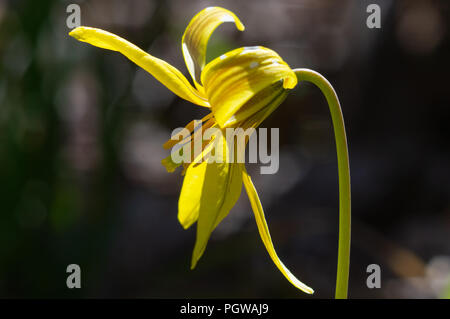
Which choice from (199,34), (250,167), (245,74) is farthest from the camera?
(250,167)

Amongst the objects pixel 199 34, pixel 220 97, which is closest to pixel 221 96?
pixel 220 97

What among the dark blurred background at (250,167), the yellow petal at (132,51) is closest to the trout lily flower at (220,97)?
the yellow petal at (132,51)

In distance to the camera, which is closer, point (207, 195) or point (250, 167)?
point (207, 195)

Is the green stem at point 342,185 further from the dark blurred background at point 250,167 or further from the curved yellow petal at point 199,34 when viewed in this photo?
the dark blurred background at point 250,167

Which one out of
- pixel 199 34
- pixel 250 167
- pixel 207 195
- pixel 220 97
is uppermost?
pixel 250 167

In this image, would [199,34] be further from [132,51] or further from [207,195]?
[207,195]

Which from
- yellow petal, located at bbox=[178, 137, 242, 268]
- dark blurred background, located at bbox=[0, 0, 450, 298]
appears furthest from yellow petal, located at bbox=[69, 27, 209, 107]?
dark blurred background, located at bbox=[0, 0, 450, 298]

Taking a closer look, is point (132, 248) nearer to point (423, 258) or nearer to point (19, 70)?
point (19, 70)
